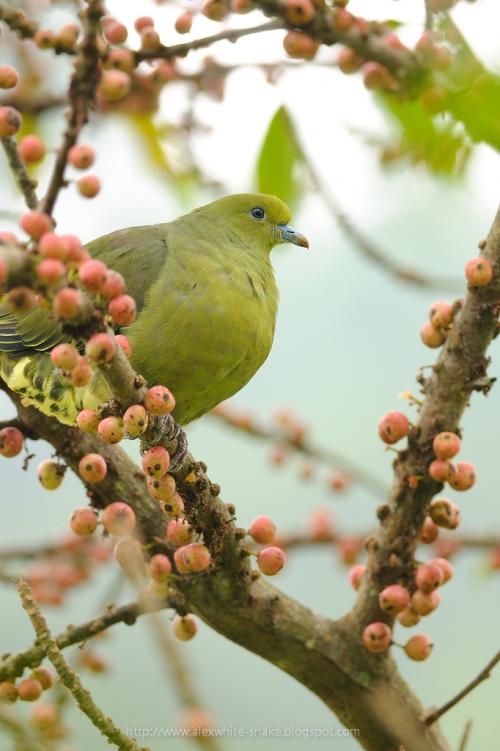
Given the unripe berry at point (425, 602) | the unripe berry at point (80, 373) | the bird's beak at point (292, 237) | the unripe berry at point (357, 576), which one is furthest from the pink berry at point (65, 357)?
the bird's beak at point (292, 237)

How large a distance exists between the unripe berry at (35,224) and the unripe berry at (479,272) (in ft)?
3.46

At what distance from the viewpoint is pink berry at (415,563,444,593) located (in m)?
2.37

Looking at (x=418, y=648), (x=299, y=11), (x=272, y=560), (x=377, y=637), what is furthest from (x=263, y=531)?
(x=299, y=11)

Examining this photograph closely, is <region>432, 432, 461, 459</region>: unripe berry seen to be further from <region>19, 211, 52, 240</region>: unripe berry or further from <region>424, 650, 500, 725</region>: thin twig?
<region>19, 211, 52, 240</region>: unripe berry

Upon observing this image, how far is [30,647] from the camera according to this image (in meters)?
2.40

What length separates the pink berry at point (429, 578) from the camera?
2.37 metres

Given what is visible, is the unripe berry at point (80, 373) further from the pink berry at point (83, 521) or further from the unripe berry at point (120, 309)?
the pink berry at point (83, 521)

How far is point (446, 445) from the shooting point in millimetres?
2258

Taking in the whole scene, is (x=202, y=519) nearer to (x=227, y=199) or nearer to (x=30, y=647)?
(x=30, y=647)

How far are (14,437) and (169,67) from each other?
3.54ft

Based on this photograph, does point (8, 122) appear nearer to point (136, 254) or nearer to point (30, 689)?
point (30, 689)

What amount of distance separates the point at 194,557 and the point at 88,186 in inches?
Answer: 35.8

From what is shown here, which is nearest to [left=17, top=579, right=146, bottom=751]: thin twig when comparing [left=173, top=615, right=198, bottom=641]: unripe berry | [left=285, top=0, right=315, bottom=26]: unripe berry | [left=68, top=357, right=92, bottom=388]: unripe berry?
[left=68, top=357, right=92, bottom=388]: unripe berry

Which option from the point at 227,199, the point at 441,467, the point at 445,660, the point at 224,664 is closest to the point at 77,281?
the point at 441,467
